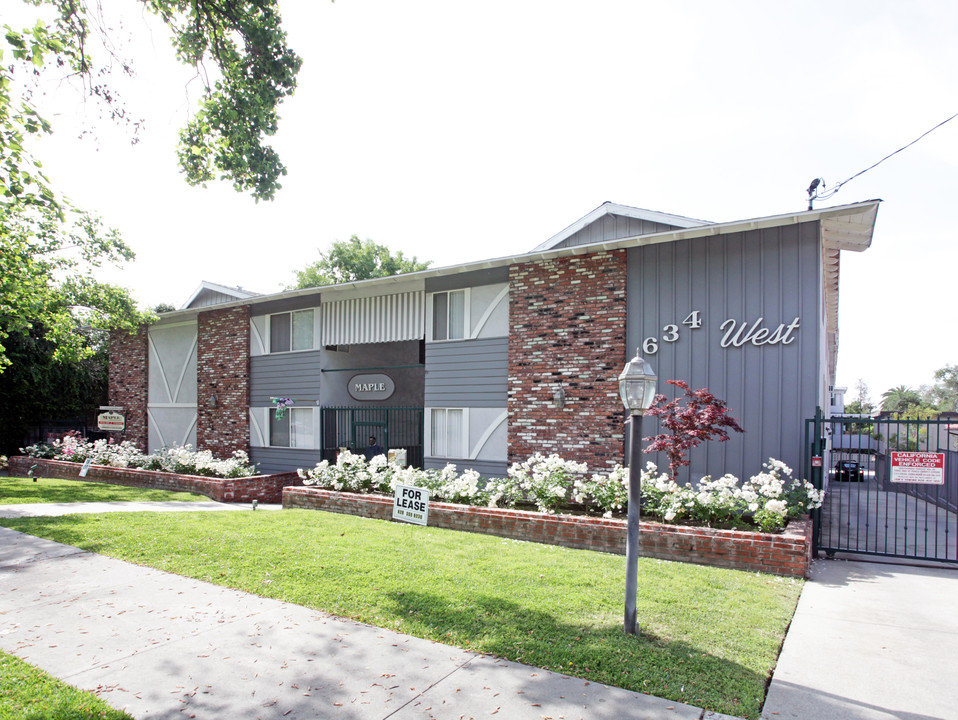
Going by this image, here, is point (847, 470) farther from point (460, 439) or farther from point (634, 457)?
point (634, 457)

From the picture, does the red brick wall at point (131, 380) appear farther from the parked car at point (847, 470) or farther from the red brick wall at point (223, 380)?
the parked car at point (847, 470)

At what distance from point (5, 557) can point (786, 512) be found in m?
9.87

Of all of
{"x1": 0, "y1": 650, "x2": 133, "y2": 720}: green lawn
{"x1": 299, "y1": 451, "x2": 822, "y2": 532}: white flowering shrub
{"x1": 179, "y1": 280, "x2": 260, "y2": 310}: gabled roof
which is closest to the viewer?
{"x1": 0, "y1": 650, "x2": 133, "y2": 720}: green lawn

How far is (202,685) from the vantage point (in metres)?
3.89

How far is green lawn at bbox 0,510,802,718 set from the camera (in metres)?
4.24

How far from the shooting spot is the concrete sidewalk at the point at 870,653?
3.76m

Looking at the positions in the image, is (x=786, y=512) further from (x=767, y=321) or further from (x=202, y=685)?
(x=202, y=685)

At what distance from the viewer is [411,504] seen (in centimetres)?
845

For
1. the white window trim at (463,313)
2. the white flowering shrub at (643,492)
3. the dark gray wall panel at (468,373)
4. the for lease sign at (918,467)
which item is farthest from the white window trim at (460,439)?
the for lease sign at (918,467)

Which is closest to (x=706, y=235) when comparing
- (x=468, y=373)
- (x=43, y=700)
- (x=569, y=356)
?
(x=569, y=356)

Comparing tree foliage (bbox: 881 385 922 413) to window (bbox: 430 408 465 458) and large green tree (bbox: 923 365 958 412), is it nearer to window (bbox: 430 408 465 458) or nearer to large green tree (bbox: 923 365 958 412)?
large green tree (bbox: 923 365 958 412)

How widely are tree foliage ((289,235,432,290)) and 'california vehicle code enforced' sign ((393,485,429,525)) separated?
3180cm

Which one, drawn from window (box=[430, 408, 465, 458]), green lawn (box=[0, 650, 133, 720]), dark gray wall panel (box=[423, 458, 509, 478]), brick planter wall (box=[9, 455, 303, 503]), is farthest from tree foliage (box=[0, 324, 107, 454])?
green lawn (box=[0, 650, 133, 720])

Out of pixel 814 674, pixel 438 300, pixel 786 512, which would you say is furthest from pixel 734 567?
pixel 438 300
